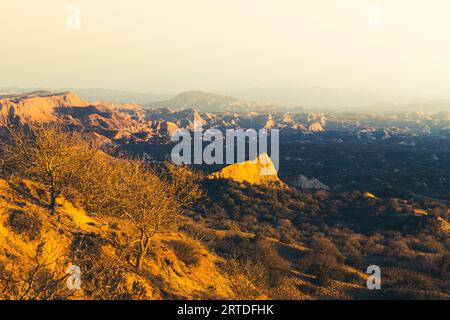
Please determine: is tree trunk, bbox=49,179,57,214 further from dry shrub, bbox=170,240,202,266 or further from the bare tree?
dry shrub, bbox=170,240,202,266

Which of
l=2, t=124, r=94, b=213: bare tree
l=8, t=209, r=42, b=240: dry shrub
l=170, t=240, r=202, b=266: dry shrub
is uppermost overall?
l=2, t=124, r=94, b=213: bare tree

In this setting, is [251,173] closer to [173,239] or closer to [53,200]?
[173,239]

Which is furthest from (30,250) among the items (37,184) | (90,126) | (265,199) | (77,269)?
(90,126)

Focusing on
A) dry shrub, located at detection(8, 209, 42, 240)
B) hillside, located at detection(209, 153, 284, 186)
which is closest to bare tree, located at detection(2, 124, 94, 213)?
dry shrub, located at detection(8, 209, 42, 240)

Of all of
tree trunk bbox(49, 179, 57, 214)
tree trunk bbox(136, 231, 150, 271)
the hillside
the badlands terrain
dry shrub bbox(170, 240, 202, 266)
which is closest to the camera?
the badlands terrain

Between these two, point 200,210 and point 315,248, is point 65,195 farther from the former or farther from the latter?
point 200,210

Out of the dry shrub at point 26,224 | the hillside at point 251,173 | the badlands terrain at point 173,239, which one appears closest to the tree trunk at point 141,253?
the badlands terrain at point 173,239
